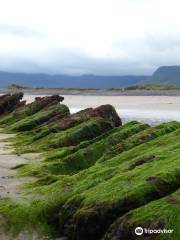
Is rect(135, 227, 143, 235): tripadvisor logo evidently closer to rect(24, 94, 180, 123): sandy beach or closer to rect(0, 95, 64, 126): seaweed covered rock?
rect(0, 95, 64, 126): seaweed covered rock

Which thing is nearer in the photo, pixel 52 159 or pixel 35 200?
pixel 35 200

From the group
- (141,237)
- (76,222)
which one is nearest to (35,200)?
(76,222)

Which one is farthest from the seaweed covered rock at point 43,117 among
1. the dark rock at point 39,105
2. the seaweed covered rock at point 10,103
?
the seaweed covered rock at point 10,103

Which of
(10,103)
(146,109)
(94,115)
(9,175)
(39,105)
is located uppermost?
(94,115)

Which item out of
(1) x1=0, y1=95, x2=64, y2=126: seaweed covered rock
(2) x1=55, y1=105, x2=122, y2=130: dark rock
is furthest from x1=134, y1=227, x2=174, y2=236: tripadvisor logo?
(1) x1=0, y1=95, x2=64, y2=126: seaweed covered rock

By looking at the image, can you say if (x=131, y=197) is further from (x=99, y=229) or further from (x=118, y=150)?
(x=118, y=150)

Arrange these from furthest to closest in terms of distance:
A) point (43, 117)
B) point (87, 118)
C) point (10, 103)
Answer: point (10, 103) < point (43, 117) < point (87, 118)

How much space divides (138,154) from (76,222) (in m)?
3.85

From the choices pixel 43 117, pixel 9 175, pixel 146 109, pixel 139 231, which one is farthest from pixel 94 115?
pixel 146 109

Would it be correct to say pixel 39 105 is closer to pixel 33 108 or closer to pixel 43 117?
pixel 33 108

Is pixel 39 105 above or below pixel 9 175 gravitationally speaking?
above

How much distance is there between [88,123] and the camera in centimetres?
2070

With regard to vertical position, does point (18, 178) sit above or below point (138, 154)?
below

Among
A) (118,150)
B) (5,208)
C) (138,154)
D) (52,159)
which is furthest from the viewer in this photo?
(52,159)
